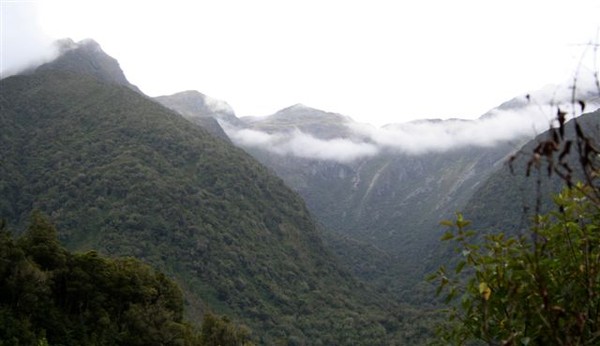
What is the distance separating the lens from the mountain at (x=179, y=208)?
95625 millimetres

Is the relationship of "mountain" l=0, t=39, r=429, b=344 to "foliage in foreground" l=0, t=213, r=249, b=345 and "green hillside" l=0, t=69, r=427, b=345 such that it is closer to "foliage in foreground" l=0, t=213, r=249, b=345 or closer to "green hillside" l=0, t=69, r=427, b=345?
"green hillside" l=0, t=69, r=427, b=345

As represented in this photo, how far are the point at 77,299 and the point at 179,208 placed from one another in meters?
74.6

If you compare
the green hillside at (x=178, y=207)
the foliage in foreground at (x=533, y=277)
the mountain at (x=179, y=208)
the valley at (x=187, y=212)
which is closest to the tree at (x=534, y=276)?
the foliage in foreground at (x=533, y=277)

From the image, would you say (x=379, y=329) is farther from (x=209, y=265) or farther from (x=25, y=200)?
(x=25, y=200)

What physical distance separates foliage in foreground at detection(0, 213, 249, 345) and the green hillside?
37626mm

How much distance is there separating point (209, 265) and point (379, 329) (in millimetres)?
35292

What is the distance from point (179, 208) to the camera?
111750mm

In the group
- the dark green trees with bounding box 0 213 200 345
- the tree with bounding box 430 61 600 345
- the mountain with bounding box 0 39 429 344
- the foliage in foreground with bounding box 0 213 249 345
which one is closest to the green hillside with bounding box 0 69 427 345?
the mountain with bounding box 0 39 429 344

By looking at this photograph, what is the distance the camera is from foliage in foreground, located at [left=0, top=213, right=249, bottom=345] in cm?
3266

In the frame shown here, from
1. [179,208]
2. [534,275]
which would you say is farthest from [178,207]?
[534,275]

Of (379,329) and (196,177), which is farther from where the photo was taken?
(196,177)

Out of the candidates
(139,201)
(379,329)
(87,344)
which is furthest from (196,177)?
(87,344)

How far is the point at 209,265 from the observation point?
103 meters

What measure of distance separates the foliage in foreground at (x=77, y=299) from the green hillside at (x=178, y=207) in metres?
37.6
